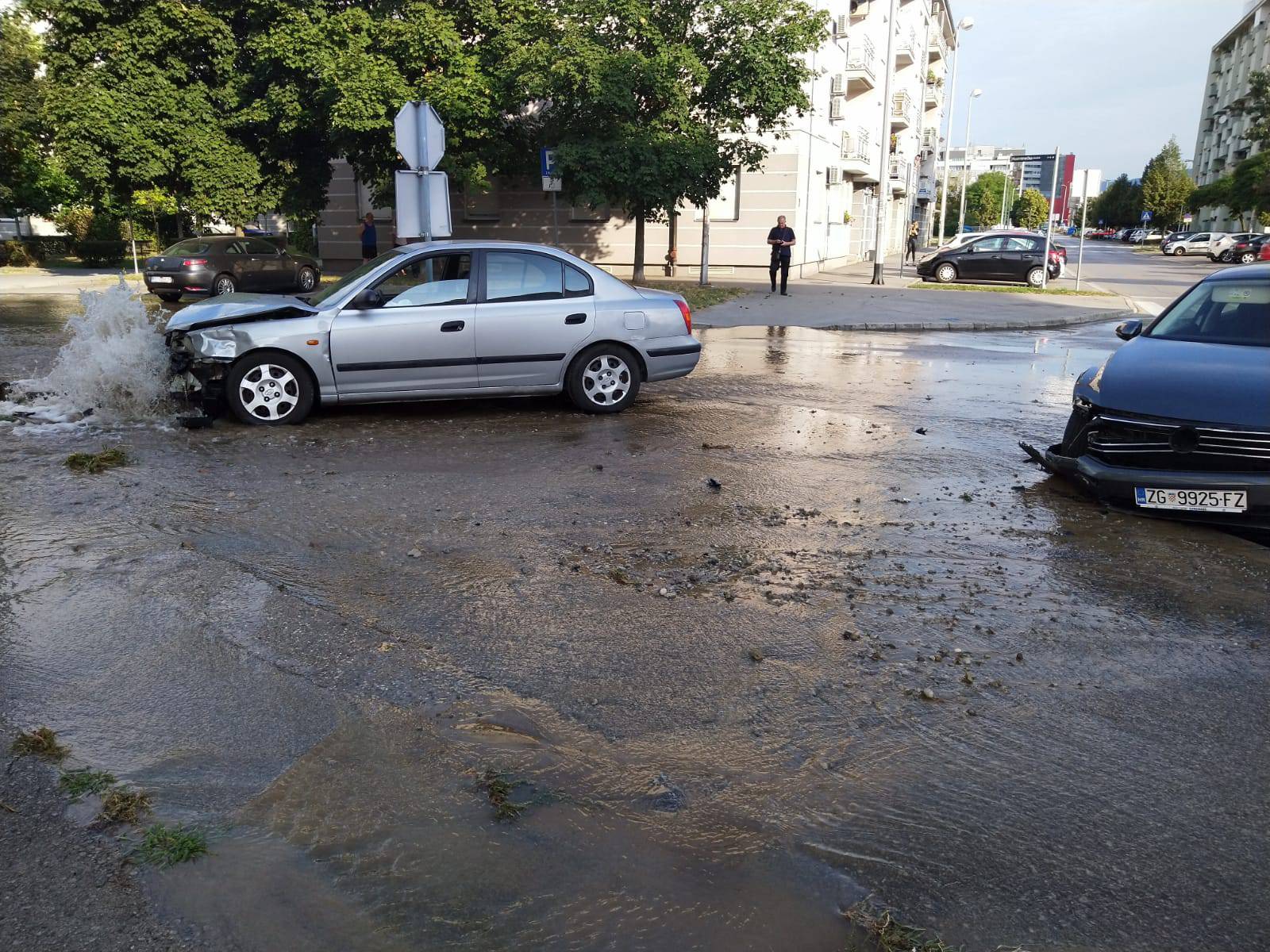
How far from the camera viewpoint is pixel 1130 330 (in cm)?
825

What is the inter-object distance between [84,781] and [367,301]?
621 centimetres

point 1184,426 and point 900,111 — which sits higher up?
point 900,111

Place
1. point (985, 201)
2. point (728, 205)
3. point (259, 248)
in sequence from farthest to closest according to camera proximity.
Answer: point (985, 201)
point (728, 205)
point (259, 248)

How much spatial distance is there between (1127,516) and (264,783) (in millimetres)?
5730

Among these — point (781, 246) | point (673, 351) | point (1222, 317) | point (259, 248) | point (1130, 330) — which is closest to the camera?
point (1222, 317)

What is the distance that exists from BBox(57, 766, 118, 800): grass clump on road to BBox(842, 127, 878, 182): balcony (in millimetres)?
39642

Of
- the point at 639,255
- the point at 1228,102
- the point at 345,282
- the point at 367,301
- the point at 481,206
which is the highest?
the point at 1228,102

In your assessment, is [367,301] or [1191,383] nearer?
[1191,383]

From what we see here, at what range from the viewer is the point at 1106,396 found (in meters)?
6.77

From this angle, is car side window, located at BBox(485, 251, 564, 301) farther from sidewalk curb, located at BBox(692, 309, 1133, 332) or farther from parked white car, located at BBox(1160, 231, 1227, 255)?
parked white car, located at BBox(1160, 231, 1227, 255)

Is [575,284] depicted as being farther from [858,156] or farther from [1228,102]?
[1228,102]

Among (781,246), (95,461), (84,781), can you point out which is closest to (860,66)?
(781,246)

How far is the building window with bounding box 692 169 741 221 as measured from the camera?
31.3 m

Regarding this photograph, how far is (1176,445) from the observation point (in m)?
6.38
